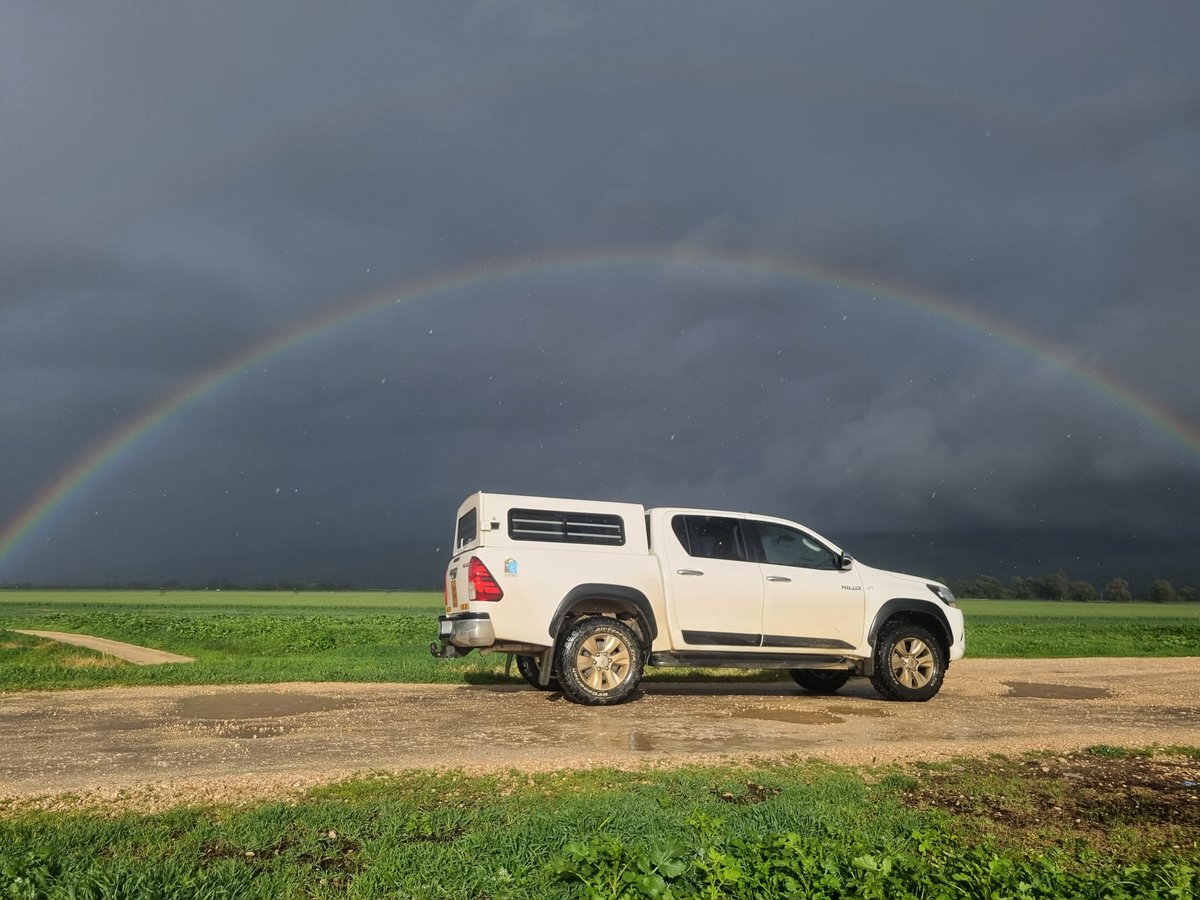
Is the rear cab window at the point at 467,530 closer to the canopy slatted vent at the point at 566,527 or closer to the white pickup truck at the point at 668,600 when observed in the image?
the white pickup truck at the point at 668,600

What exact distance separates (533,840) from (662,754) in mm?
3105

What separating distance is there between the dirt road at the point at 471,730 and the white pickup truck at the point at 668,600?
1.91 feet

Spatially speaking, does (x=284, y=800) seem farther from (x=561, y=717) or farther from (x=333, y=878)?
(x=561, y=717)

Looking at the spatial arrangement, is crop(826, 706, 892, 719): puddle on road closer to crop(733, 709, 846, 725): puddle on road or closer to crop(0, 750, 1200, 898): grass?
crop(733, 709, 846, 725): puddle on road

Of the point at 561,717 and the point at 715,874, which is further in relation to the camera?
the point at 561,717

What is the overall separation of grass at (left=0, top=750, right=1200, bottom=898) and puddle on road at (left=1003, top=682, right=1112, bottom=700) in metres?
6.78

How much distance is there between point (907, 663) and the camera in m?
12.4

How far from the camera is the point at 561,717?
10297 millimetres

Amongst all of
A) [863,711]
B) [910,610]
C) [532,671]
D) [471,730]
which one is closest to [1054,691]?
[910,610]

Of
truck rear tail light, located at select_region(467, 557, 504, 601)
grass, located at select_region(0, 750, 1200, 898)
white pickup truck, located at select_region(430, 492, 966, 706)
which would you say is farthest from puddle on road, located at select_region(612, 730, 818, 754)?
truck rear tail light, located at select_region(467, 557, 504, 601)

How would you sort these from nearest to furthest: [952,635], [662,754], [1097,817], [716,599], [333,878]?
1. [333,878]
2. [1097,817]
3. [662,754]
4. [716,599]
5. [952,635]

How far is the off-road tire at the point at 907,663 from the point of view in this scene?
40.2ft

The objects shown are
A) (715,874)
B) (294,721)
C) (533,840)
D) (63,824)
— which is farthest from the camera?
(294,721)

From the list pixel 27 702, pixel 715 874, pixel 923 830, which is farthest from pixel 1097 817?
pixel 27 702
